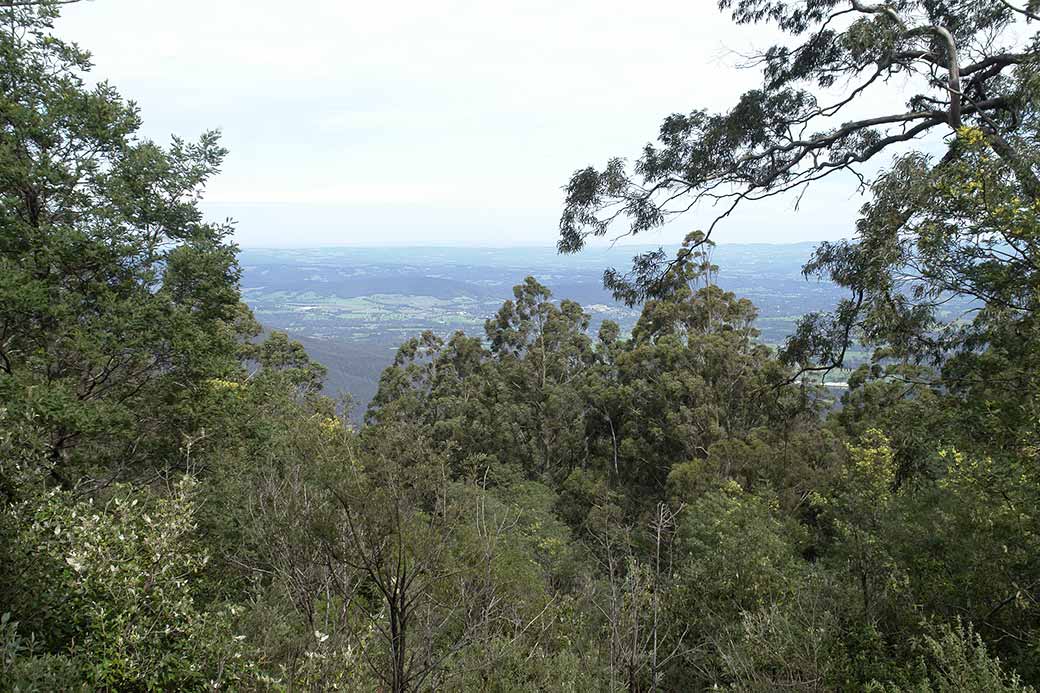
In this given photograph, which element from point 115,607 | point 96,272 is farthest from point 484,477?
point 96,272

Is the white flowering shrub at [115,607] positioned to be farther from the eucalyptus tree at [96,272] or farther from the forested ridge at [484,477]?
the eucalyptus tree at [96,272]

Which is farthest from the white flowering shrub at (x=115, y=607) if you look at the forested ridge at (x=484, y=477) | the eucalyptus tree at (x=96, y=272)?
the eucalyptus tree at (x=96, y=272)

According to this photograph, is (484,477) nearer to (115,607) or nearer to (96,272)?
(115,607)

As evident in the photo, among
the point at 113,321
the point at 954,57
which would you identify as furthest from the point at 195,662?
the point at 954,57

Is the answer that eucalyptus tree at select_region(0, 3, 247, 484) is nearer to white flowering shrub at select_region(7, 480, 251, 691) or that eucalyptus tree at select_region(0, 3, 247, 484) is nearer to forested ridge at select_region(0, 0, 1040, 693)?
forested ridge at select_region(0, 0, 1040, 693)

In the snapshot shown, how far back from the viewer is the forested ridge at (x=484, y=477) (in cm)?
397

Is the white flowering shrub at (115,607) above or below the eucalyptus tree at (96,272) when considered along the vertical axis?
below

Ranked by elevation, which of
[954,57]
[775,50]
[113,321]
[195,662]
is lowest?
[195,662]

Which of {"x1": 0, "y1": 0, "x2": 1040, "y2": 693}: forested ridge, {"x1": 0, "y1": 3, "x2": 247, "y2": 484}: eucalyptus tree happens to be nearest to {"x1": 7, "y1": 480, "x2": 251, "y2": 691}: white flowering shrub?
{"x1": 0, "y1": 0, "x2": 1040, "y2": 693}: forested ridge

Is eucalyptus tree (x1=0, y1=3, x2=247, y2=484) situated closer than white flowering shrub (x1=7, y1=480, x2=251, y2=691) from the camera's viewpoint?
No

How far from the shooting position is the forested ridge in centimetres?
397

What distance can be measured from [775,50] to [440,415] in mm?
21754

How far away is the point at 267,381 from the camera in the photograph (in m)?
10.6

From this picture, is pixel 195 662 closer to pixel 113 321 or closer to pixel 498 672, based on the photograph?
pixel 498 672
